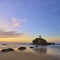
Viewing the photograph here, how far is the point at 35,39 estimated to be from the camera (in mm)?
142000

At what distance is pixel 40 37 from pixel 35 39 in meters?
7.42

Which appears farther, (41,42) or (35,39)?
(35,39)

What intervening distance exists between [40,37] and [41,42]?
17.3ft

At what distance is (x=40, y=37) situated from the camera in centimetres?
13638

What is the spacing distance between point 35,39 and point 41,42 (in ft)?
33.4

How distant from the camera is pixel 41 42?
133375 millimetres
